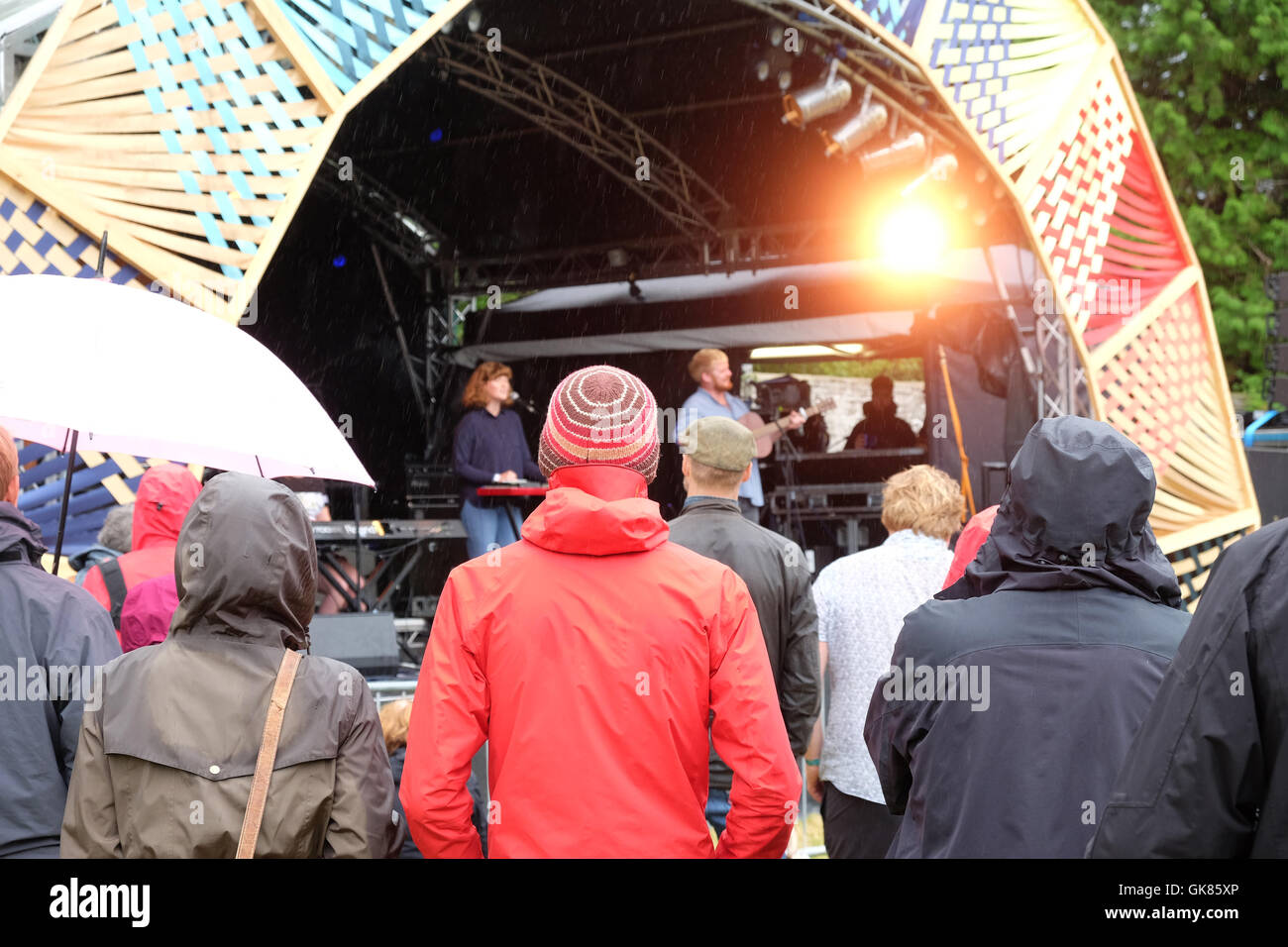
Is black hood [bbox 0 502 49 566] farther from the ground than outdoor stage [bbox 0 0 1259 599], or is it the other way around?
outdoor stage [bbox 0 0 1259 599]

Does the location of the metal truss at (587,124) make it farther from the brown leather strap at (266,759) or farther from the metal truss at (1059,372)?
the brown leather strap at (266,759)

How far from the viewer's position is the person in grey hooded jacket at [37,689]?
80.7 inches

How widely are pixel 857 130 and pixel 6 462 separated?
714 cm

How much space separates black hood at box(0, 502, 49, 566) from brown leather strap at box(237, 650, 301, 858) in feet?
2.07

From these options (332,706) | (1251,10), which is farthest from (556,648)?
(1251,10)

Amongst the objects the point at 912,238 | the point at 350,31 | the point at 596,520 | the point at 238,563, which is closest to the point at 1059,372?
the point at 912,238

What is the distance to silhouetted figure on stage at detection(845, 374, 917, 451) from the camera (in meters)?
11.1

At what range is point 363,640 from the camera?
5.49 m

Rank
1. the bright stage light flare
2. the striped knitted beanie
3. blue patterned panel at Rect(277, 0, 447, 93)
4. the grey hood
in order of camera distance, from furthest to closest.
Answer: the bright stage light flare → blue patterned panel at Rect(277, 0, 447, 93) → the striped knitted beanie → the grey hood

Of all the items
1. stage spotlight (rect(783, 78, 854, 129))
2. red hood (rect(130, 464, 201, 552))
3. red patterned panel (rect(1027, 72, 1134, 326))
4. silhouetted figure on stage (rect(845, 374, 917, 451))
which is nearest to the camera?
red hood (rect(130, 464, 201, 552))

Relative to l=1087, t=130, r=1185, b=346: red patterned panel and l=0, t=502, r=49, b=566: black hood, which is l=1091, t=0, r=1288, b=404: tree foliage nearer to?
l=1087, t=130, r=1185, b=346: red patterned panel

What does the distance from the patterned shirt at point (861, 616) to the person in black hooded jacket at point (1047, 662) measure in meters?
1.55

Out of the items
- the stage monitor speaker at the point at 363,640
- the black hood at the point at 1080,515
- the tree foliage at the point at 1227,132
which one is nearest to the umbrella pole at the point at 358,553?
the stage monitor speaker at the point at 363,640

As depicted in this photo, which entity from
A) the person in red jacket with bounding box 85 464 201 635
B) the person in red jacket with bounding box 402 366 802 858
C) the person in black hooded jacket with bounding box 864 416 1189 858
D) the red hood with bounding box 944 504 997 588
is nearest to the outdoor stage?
the person in red jacket with bounding box 85 464 201 635
